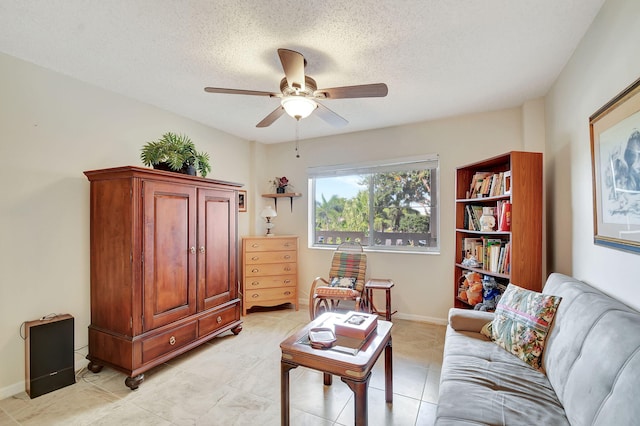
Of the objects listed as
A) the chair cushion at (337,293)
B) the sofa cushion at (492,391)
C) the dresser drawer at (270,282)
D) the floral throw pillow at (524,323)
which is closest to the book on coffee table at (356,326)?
the sofa cushion at (492,391)

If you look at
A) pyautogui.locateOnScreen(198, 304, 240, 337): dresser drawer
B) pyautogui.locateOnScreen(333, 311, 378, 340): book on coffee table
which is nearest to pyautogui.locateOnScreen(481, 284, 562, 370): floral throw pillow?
pyautogui.locateOnScreen(333, 311, 378, 340): book on coffee table

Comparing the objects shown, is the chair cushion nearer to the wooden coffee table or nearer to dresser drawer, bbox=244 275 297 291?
dresser drawer, bbox=244 275 297 291

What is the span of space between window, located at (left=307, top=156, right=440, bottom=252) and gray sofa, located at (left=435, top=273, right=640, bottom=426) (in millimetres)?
1890

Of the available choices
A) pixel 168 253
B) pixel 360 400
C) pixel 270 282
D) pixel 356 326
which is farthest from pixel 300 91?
pixel 270 282

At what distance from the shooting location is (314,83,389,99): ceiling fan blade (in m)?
1.84

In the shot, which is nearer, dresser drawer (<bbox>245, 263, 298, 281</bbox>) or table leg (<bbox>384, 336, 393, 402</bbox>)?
table leg (<bbox>384, 336, 393, 402</bbox>)

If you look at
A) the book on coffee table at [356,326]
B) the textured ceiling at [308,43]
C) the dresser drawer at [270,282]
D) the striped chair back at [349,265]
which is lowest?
the dresser drawer at [270,282]

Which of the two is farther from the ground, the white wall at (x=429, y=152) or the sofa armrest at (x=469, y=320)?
the white wall at (x=429, y=152)

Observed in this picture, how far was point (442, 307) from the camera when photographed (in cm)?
340

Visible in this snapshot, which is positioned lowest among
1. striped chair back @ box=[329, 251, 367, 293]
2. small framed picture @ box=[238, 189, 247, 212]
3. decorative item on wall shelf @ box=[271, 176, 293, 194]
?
striped chair back @ box=[329, 251, 367, 293]

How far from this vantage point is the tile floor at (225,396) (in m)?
1.83

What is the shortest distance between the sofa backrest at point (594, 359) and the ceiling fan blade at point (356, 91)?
5.25 ft

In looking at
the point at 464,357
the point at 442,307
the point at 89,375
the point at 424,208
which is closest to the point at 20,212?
the point at 89,375

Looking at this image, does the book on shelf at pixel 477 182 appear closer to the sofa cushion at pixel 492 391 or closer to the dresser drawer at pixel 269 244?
the sofa cushion at pixel 492 391
